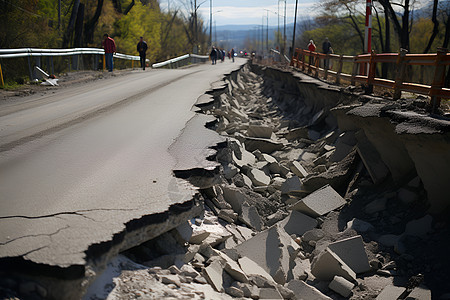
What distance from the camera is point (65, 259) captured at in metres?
2.65

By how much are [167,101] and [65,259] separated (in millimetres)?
7762

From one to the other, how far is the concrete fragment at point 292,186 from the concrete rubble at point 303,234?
2 centimetres

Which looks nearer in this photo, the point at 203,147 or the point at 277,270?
the point at 277,270

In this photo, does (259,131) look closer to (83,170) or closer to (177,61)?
(83,170)

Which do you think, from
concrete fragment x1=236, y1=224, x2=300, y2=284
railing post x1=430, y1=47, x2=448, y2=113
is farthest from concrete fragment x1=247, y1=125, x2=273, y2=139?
concrete fragment x1=236, y1=224, x2=300, y2=284

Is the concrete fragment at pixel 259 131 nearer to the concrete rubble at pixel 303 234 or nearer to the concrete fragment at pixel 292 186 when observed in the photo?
the concrete rubble at pixel 303 234

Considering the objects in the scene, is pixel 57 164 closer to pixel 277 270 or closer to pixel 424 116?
pixel 277 270

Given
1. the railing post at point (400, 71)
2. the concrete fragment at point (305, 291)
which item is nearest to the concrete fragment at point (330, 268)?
the concrete fragment at point (305, 291)

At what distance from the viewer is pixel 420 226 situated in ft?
17.4

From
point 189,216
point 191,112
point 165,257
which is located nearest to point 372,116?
point 191,112

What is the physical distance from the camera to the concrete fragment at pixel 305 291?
3.99 m

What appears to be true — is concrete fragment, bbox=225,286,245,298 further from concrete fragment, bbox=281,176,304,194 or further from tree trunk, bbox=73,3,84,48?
tree trunk, bbox=73,3,84,48

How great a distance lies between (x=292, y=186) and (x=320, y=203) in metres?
1.02

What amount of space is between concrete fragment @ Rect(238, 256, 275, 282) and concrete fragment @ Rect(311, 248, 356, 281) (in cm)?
79
